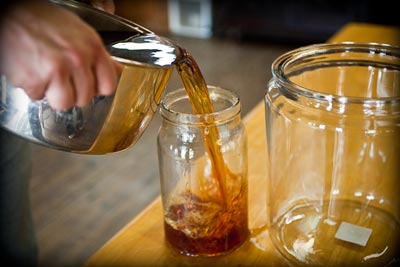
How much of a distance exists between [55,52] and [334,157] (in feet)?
1.38

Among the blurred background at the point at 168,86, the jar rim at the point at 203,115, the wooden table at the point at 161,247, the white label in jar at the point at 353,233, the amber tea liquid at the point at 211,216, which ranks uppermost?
the jar rim at the point at 203,115

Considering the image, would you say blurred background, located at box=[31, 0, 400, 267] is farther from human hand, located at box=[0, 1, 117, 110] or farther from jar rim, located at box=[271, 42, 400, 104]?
human hand, located at box=[0, 1, 117, 110]

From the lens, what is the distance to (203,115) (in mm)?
554

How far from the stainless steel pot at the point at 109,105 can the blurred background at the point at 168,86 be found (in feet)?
0.82

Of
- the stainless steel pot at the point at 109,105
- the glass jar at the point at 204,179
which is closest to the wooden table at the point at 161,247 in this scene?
the glass jar at the point at 204,179

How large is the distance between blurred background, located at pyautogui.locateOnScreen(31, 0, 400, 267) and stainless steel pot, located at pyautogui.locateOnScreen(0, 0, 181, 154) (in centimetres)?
25

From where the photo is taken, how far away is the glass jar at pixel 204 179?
1.90ft

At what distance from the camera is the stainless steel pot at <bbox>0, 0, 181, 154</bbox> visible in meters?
0.46

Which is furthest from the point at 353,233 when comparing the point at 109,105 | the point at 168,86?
the point at 168,86

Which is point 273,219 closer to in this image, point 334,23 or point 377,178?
point 377,178

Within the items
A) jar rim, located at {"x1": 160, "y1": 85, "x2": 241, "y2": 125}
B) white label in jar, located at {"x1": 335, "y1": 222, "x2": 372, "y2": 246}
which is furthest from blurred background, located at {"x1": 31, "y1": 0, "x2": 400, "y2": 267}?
white label in jar, located at {"x1": 335, "y1": 222, "x2": 372, "y2": 246}

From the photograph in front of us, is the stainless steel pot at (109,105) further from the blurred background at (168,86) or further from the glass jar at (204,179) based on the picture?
the blurred background at (168,86)

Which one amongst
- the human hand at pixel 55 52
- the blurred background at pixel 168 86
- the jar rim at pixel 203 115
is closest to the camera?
the human hand at pixel 55 52

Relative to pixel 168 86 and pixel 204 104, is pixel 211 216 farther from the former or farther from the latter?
pixel 168 86
